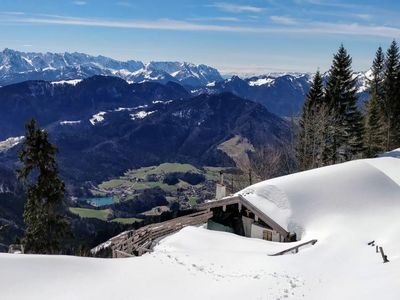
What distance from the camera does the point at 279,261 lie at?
21.3 m

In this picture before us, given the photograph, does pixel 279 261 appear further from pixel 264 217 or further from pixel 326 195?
pixel 326 195

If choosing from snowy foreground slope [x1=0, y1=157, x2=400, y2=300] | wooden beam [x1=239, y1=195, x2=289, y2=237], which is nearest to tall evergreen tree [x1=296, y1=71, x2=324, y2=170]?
snowy foreground slope [x1=0, y1=157, x2=400, y2=300]

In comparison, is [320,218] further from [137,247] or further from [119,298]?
[119,298]

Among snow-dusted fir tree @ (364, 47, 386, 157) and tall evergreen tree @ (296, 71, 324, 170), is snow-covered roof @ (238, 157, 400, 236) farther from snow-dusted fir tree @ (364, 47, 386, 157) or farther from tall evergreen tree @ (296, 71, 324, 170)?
snow-dusted fir tree @ (364, 47, 386, 157)

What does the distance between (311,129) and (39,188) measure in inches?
1267

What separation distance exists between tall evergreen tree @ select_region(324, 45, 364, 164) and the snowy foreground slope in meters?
17.1

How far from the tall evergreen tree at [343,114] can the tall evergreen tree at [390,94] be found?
29.5 feet

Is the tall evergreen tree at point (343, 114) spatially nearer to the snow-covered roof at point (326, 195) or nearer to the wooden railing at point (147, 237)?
the snow-covered roof at point (326, 195)

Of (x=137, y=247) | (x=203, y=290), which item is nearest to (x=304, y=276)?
(x=203, y=290)

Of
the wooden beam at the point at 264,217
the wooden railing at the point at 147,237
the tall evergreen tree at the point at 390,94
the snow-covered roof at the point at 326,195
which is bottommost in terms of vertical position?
the wooden railing at the point at 147,237

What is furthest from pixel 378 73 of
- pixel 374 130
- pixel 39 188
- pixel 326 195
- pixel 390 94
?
pixel 39 188

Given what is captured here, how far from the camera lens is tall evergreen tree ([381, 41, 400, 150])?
60.4 m

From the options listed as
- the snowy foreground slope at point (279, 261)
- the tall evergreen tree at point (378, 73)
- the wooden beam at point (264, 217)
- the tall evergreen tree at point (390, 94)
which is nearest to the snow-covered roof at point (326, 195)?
the snowy foreground slope at point (279, 261)

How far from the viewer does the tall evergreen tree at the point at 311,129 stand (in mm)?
50781
